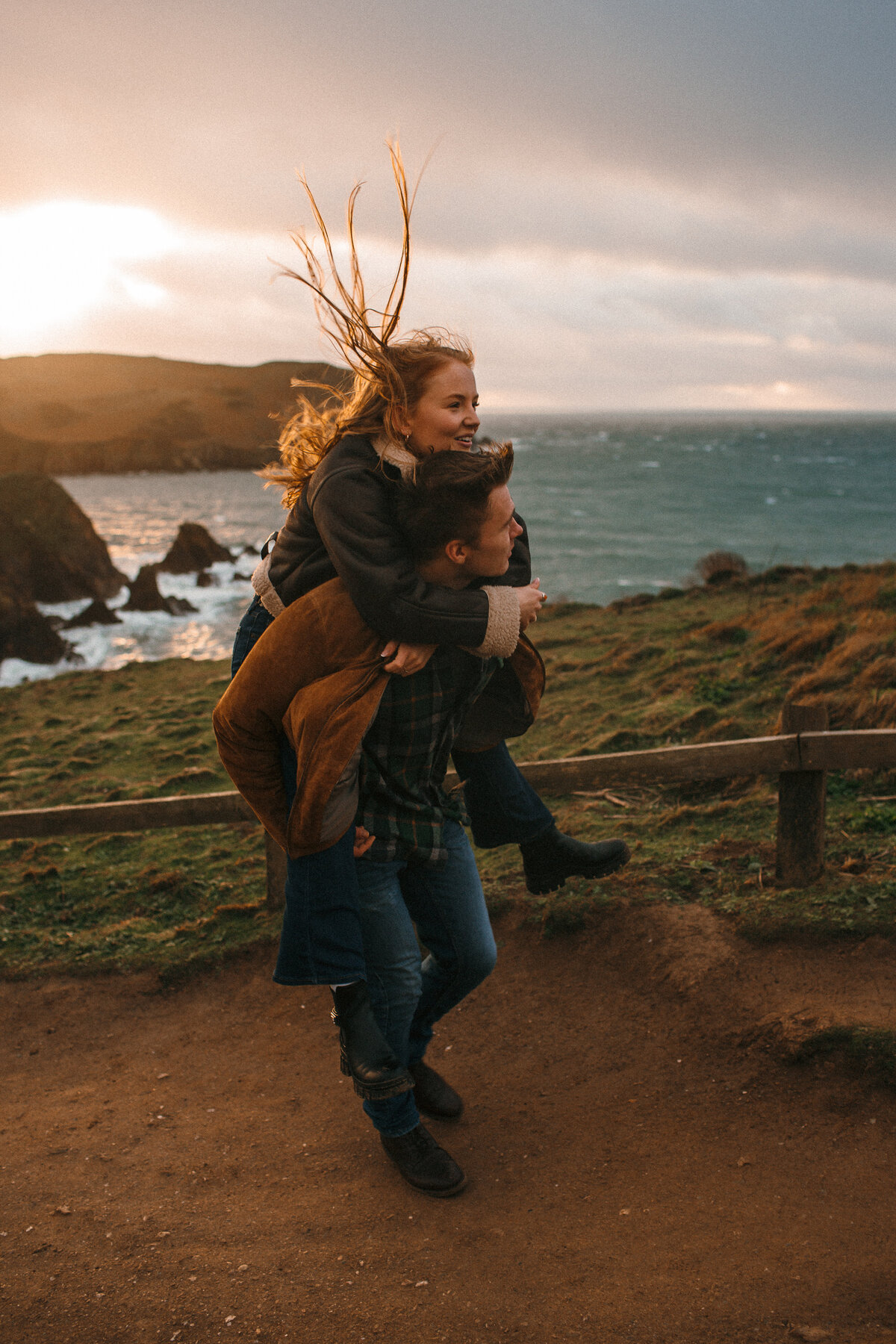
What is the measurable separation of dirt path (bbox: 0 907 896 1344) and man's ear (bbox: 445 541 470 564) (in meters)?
2.07

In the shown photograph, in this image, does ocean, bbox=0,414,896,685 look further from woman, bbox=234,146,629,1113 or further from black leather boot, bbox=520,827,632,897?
woman, bbox=234,146,629,1113

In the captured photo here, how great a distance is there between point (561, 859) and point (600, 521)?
189 ft

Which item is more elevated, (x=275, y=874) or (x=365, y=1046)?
(x=365, y=1046)

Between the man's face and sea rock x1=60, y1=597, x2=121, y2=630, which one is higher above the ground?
the man's face

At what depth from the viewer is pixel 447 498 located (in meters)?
2.58

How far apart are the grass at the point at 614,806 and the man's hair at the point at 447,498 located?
8.68ft

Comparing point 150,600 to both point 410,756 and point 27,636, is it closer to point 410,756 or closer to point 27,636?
point 27,636

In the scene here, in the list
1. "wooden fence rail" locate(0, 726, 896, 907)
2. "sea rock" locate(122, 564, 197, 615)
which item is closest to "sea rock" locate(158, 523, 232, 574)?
"sea rock" locate(122, 564, 197, 615)

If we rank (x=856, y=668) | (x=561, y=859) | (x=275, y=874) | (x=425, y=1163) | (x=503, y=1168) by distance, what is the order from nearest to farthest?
(x=425, y=1163) < (x=503, y=1168) < (x=561, y=859) < (x=275, y=874) < (x=856, y=668)

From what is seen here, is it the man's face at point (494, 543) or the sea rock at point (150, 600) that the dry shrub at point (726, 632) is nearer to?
the man's face at point (494, 543)

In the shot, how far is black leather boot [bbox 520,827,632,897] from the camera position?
356 centimetres

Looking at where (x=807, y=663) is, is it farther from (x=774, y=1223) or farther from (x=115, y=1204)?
(x=115, y=1204)

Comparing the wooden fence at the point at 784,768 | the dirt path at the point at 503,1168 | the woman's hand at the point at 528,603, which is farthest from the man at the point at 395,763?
the wooden fence at the point at 784,768

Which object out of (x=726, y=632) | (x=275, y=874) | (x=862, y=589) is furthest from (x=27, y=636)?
(x=275, y=874)
